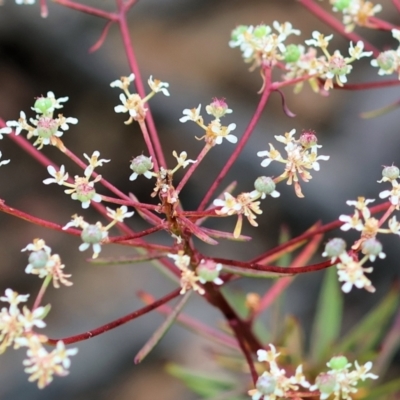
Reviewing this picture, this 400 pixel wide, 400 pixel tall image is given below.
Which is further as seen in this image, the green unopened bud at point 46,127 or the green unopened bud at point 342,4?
the green unopened bud at point 342,4

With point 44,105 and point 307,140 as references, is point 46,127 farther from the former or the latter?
point 307,140

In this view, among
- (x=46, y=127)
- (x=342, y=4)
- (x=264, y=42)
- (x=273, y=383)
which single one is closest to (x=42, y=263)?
(x=46, y=127)

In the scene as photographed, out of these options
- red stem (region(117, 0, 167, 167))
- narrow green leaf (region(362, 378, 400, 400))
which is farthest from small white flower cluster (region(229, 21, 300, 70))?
narrow green leaf (region(362, 378, 400, 400))

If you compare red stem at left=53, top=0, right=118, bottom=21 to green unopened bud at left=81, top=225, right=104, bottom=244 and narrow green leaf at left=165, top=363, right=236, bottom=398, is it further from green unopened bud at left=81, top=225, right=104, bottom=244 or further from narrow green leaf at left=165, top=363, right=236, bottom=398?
narrow green leaf at left=165, top=363, right=236, bottom=398

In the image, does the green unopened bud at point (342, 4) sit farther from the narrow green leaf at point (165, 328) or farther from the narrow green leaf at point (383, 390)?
the narrow green leaf at point (383, 390)

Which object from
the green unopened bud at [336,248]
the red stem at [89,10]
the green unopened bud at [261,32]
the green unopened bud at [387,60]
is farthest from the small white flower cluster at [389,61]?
the red stem at [89,10]

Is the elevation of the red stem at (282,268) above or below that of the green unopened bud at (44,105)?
below

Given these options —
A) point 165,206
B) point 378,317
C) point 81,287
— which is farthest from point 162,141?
point 165,206
